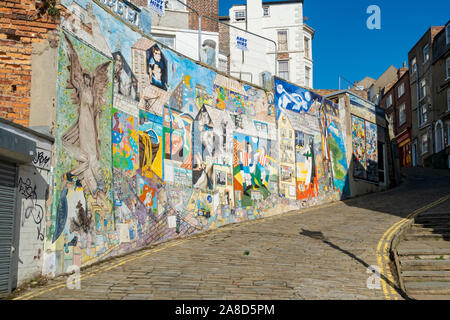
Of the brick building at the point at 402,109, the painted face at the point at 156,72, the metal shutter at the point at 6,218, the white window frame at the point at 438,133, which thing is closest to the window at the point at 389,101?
the brick building at the point at 402,109

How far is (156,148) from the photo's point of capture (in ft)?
47.8

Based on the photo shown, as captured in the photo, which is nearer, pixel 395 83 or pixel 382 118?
pixel 382 118

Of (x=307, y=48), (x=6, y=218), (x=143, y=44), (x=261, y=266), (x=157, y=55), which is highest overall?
(x=307, y=48)

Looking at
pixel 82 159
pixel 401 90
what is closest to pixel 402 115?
pixel 401 90

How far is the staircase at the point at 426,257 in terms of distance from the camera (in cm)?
1004

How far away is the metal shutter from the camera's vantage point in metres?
9.06

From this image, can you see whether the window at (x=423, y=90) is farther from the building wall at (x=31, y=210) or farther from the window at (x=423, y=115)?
the building wall at (x=31, y=210)

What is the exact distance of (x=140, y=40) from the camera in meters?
14.6

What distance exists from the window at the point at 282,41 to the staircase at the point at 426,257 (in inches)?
1155

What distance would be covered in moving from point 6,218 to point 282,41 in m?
37.7

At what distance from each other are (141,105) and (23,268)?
20.2 feet

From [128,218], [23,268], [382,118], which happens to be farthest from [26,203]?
[382,118]

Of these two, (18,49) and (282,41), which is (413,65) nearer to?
(282,41)
